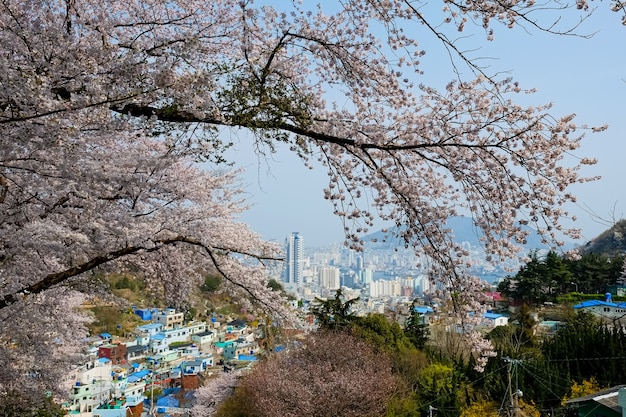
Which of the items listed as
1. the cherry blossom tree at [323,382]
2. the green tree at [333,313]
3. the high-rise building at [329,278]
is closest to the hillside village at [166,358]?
the green tree at [333,313]

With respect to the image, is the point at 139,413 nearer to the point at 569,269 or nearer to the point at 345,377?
the point at 345,377

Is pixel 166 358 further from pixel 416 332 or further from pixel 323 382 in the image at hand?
pixel 323 382

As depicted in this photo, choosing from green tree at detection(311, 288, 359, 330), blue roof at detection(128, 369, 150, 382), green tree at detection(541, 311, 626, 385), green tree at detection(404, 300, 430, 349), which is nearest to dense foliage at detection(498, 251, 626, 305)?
green tree at detection(404, 300, 430, 349)

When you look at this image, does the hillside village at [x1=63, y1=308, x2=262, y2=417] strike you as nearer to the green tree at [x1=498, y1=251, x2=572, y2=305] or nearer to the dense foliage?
the green tree at [x1=498, y1=251, x2=572, y2=305]

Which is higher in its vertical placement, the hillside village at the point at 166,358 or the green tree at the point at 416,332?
the green tree at the point at 416,332

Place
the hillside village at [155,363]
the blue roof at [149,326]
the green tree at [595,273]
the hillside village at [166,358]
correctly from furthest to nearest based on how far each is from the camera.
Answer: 1. the blue roof at [149,326]
2. the green tree at [595,273]
3. the hillside village at [155,363]
4. the hillside village at [166,358]

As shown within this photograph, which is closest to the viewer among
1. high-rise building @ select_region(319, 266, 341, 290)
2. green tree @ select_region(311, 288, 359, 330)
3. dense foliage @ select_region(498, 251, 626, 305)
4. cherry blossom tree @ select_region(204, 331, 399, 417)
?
cherry blossom tree @ select_region(204, 331, 399, 417)

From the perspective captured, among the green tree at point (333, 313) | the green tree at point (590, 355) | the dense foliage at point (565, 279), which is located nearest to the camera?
the green tree at point (590, 355)

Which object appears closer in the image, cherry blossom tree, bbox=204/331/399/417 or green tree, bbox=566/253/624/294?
cherry blossom tree, bbox=204/331/399/417

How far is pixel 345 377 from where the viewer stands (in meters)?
12.0

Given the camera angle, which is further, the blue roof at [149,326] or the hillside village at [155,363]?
the blue roof at [149,326]

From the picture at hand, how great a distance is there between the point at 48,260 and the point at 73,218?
540 mm

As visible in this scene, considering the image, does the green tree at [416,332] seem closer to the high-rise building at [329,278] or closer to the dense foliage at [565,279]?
the dense foliage at [565,279]

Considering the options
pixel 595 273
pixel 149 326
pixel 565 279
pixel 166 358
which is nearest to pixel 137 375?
pixel 166 358
